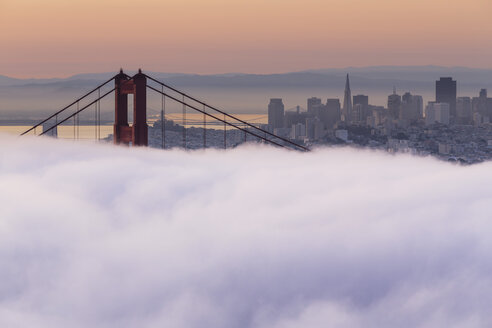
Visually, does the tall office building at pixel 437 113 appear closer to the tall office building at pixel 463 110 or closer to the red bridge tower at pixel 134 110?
the tall office building at pixel 463 110

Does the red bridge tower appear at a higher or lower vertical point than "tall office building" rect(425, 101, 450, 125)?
higher

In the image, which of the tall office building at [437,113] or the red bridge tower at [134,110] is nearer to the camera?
the red bridge tower at [134,110]

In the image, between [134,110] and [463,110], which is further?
[463,110]

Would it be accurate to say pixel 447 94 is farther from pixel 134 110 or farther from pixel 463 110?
pixel 134 110

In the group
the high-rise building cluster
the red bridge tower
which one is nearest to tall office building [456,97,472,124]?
the high-rise building cluster

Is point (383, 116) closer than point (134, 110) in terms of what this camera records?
No

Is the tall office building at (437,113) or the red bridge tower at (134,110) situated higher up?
the red bridge tower at (134,110)

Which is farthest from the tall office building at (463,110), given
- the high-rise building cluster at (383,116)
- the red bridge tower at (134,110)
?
the red bridge tower at (134,110)

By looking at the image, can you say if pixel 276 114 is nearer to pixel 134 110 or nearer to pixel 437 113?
pixel 437 113

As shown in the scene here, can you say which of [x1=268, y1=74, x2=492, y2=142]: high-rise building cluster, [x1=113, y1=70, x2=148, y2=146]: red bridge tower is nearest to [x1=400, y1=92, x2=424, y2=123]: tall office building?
[x1=268, y1=74, x2=492, y2=142]: high-rise building cluster

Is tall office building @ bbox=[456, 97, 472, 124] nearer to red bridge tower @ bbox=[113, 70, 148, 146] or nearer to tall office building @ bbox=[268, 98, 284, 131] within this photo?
tall office building @ bbox=[268, 98, 284, 131]

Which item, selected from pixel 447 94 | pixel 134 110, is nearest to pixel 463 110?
pixel 447 94

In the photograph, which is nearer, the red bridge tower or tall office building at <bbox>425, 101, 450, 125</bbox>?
the red bridge tower

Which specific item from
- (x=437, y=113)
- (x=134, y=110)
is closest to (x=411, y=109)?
(x=437, y=113)
